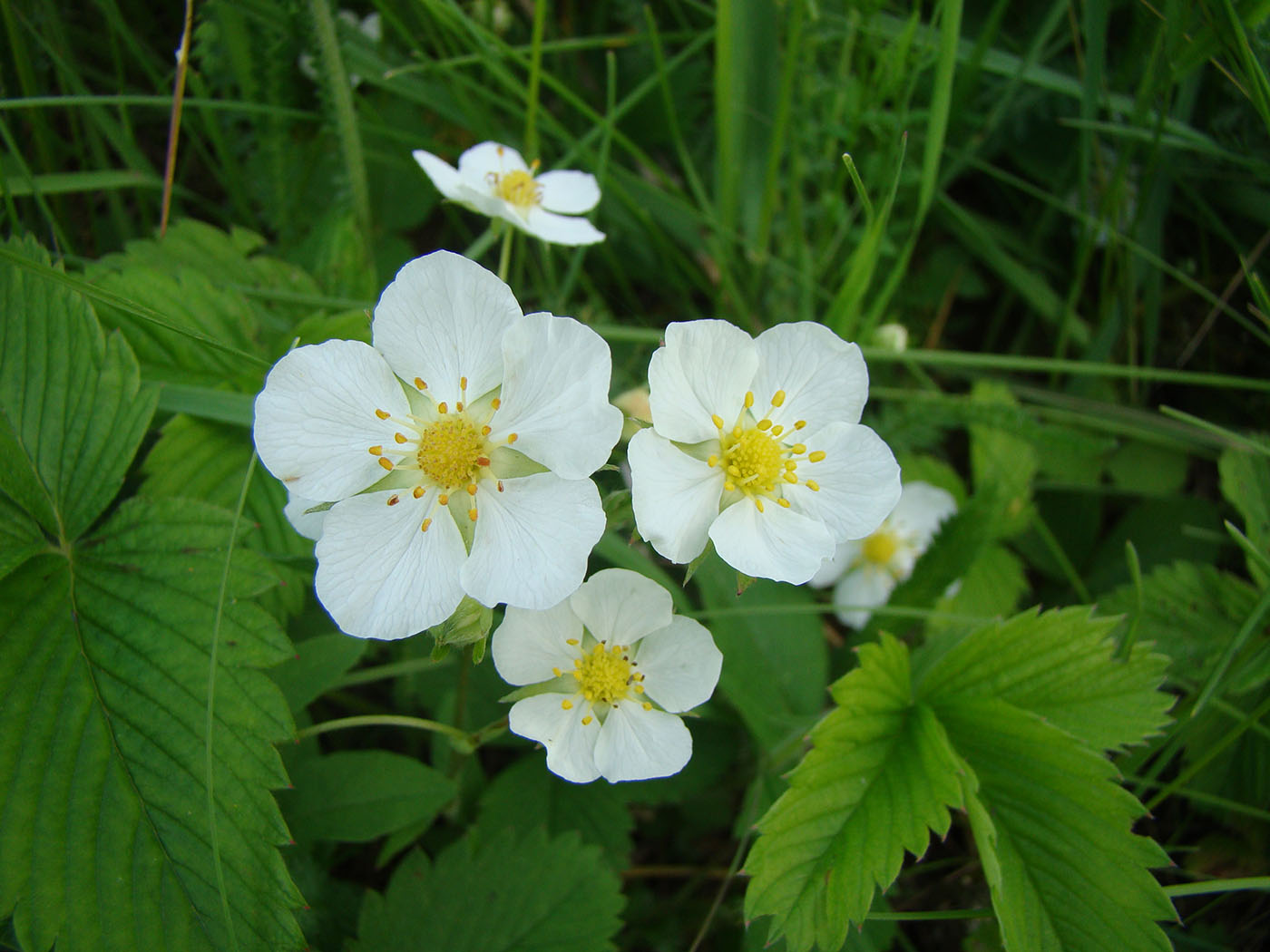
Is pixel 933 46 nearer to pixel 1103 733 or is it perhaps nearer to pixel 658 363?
pixel 658 363

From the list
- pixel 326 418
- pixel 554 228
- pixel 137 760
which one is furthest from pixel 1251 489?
pixel 137 760

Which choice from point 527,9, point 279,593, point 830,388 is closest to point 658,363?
point 830,388

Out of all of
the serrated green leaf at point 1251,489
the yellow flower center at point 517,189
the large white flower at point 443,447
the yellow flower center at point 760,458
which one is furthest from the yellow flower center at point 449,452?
the serrated green leaf at point 1251,489

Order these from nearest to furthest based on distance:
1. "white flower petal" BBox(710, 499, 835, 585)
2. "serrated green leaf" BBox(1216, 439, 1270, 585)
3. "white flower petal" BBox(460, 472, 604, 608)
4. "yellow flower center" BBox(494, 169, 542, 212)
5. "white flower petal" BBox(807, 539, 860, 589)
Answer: "white flower petal" BBox(460, 472, 604, 608) < "white flower petal" BBox(710, 499, 835, 585) < "yellow flower center" BBox(494, 169, 542, 212) < "serrated green leaf" BBox(1216, 439, 1270, 585) < "white flower petal" BBox(807, 539, 860, 589)

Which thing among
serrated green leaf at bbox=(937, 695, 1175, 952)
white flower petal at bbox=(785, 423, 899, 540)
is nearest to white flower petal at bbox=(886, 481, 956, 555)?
serrated green leaf at bbox=(937, 695, 1175, 952)

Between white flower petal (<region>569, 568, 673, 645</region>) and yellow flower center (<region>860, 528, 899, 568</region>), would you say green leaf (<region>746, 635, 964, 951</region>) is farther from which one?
yellow flower center (<region>860, 528, 899, 568</region>)

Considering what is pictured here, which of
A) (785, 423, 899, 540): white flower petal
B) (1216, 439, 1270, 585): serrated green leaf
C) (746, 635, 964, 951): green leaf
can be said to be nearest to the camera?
(785, 423, 899, 540): white flower petal

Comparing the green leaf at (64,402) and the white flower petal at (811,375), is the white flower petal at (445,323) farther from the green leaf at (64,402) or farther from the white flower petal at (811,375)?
the green leaf at (64,402)

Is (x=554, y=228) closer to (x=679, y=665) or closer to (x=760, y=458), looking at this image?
(x=760, y=458)
